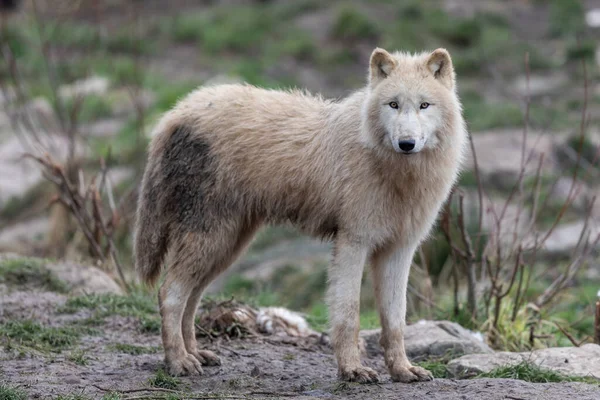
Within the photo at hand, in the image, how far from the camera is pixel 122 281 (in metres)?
9.20

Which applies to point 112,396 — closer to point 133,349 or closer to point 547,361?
point 133,349

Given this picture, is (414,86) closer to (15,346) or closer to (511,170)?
(15,346)

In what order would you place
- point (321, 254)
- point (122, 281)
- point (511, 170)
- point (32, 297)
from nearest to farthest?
point (32, 297) → point (122, 281) → point (321, 254) → point (511, 170)

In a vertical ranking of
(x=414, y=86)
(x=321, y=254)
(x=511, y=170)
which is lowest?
(x=321, y=254)

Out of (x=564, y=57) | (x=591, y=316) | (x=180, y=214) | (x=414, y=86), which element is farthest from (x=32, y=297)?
(x=564, y=57)

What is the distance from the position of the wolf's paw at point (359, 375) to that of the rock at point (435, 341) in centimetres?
127

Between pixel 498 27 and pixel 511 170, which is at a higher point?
pixel 498 27

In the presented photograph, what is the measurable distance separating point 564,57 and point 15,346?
13626mm

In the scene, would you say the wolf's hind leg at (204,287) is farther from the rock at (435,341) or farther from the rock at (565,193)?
the rock at (565,193)

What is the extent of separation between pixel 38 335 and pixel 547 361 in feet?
12.2

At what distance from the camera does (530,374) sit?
21.1 ft

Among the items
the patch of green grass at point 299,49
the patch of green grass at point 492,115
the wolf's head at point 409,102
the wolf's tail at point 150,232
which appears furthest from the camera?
the patch of green grass at point 299,49

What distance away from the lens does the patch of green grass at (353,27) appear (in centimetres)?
1859

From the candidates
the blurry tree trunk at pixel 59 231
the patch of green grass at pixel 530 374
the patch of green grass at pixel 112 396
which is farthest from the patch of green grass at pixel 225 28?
the patch of green grass at pixel 112 396
